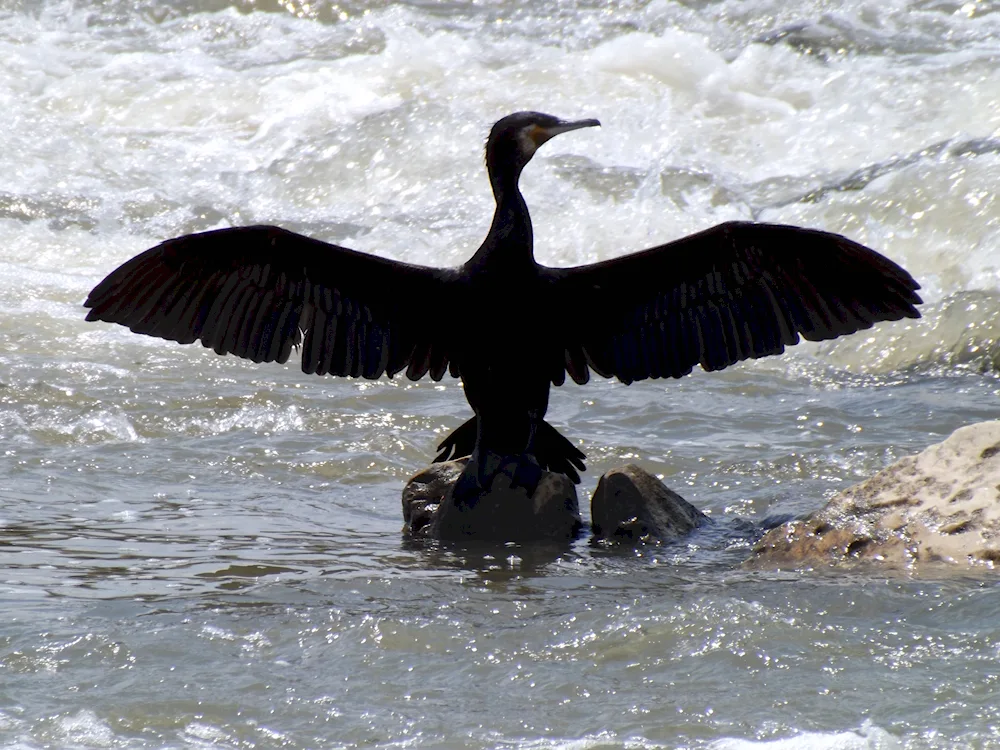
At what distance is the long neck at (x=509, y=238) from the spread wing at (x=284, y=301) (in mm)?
197

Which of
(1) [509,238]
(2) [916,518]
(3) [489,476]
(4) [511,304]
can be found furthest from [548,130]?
(2) [916,518]

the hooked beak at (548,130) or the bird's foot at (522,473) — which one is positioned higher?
the hooked beak at (548,130)

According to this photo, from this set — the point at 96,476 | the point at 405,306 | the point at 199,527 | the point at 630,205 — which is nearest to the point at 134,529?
the point at 199,527

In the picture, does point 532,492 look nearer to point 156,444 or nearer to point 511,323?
point 511,323

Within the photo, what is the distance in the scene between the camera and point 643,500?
506 centimetres

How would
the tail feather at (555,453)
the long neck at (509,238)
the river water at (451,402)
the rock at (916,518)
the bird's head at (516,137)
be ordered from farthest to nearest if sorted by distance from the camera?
the tail feather at (555,453), the bird's head at (516,137), the long neck at (509,238), the rock at (916,518), the river water at (451,402)

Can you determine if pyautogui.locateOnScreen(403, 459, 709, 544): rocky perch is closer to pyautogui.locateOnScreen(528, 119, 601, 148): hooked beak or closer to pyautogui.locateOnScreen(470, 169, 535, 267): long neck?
pyautogui.locateOnScreen(470, 169, 535, 267): long neck

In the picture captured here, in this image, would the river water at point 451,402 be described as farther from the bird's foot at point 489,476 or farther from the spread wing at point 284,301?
the spread wing at point 284,301

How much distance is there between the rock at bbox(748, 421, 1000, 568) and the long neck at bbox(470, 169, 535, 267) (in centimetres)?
132

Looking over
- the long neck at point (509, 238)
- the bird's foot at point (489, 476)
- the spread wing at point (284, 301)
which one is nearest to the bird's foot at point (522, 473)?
the bird's foot at point (489, 476)

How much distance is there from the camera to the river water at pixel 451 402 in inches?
127

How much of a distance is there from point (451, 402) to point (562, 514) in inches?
100

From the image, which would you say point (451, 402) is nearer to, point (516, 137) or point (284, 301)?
point (284, 301)

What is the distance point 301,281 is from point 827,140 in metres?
8.46
